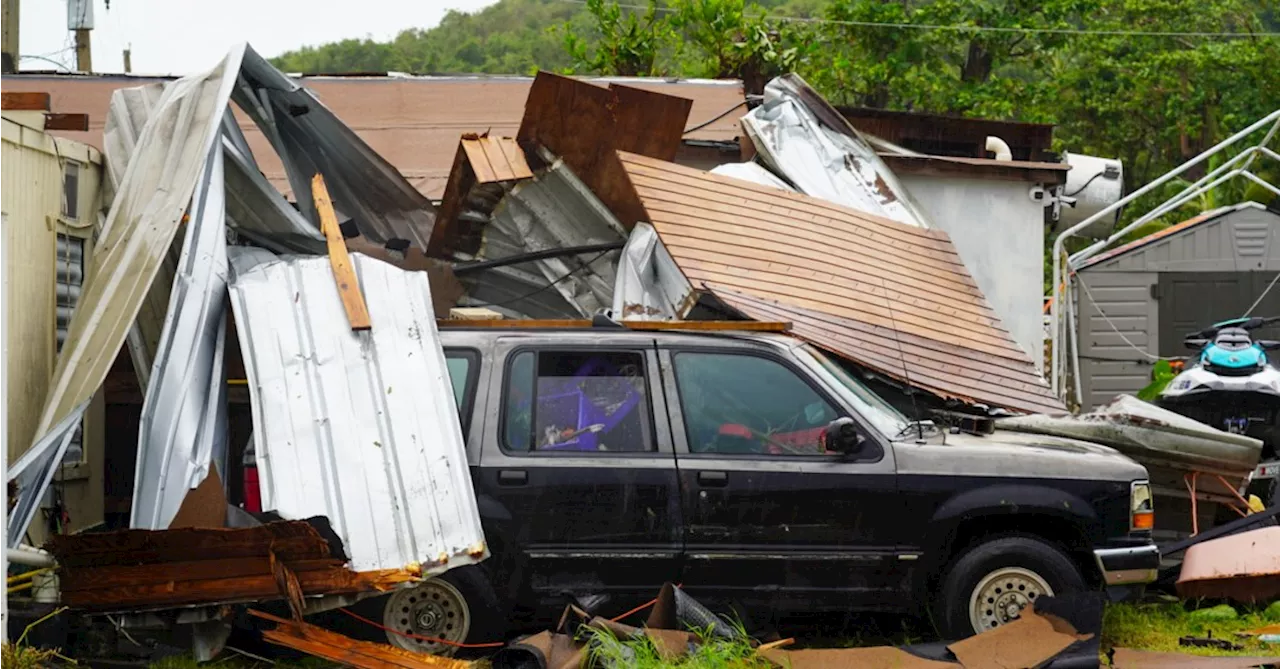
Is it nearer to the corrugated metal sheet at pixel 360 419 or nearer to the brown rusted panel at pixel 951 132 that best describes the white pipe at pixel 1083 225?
the brown rusted panel at pixel 951 132

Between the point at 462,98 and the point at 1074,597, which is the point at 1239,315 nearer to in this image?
the point at 462,98

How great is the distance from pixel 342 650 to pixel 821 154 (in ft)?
21.4

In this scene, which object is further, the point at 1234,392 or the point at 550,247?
the point at 1234,392

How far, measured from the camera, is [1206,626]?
7551mm

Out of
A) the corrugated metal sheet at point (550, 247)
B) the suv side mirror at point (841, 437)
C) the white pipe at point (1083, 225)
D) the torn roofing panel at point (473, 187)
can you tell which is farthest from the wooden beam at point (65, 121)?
the white pipe at point (1083, 225)

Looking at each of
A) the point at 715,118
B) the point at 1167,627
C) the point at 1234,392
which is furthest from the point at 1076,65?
the point at 1167,627

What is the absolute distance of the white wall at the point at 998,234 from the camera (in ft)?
39.9

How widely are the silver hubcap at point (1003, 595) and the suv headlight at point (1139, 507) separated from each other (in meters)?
0.54

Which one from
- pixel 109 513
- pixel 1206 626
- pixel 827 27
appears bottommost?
pixel 1206 626

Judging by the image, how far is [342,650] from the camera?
6191mm

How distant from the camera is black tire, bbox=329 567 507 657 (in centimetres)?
651

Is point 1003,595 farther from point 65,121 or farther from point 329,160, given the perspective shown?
point 65,121

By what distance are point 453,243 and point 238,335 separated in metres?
2.73

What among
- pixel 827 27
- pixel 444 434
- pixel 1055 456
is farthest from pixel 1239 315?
pixel 827 27
